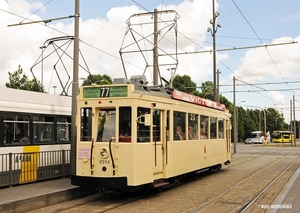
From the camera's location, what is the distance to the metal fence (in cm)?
1103

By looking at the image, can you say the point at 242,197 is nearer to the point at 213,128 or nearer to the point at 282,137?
the point at 213,128

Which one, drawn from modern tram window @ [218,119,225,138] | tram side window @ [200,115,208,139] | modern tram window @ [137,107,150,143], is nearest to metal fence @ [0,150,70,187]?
modern tram window @ [137,107,150,143]

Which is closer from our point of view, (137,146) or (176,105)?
(137,146)

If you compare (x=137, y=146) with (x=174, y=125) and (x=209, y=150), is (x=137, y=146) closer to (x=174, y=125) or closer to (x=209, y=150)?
(x=174, y=125)

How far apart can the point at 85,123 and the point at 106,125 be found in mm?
635

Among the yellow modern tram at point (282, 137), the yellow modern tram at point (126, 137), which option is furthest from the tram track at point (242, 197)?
the yellow modern tram at point (282, 137)

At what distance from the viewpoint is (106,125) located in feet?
34.1

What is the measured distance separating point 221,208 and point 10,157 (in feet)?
19.0

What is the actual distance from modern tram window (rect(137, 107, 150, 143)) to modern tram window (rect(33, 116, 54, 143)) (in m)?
3.99

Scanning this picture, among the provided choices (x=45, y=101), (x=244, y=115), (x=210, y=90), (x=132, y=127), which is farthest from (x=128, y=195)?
(x=244, y=115)

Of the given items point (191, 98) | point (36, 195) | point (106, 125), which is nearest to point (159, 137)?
point (106, 125)

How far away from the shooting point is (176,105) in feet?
39.8

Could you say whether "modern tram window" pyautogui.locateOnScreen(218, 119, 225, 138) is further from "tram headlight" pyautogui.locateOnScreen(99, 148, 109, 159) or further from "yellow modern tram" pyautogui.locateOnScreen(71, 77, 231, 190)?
"tram headlight" pyautogui.locateOnScreen(99, 148, 109, 159)

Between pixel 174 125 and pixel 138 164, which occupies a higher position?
pixel 174 125
